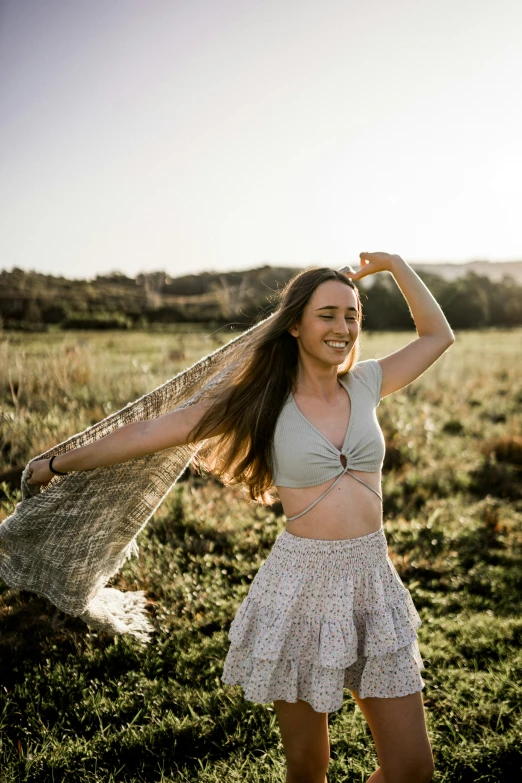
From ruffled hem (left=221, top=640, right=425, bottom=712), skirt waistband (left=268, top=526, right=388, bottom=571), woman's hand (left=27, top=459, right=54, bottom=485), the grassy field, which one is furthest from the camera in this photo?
the grassy field

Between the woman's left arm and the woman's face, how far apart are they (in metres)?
0.35

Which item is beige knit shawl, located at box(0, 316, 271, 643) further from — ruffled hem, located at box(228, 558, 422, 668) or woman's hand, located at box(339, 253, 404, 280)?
ruffled hem, located at box(228, 558, 422, 668)

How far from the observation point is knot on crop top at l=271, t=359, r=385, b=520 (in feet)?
8.16

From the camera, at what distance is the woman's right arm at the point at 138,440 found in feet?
8.46

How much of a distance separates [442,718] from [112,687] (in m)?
2.07

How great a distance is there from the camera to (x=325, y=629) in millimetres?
2393

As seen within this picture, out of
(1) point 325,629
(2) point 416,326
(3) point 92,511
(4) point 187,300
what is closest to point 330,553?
(1) point 325,629

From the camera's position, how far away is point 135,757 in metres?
3.17

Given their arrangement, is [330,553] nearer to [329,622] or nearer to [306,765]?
[329,622]

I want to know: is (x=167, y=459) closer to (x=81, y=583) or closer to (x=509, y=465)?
(x=81, y=583)

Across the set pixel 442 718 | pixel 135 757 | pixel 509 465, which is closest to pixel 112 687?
pixel 135 757

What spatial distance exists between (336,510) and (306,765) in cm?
105

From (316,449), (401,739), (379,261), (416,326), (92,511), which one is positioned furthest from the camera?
(92,511)

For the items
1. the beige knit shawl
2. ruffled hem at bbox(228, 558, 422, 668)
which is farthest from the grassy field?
ruffled hem at bbox(228, 558, 422, 668)
